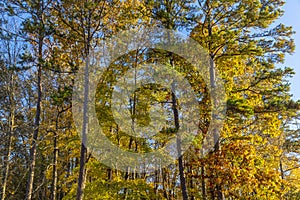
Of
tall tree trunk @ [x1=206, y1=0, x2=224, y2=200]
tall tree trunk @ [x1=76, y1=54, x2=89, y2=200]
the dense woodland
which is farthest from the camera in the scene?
tall tree trunk @ [x1=76, y1=54, x2=89, y2=200]

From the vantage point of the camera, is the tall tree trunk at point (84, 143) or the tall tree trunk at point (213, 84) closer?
the tall tree trunk at point (213, 84)

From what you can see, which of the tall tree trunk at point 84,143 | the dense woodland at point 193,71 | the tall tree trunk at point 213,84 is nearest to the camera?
the tall tree trunk at point 213,84

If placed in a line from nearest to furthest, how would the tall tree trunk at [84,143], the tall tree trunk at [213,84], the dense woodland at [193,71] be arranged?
the tall tree trunk at [213,84]
the dense woodland at [193,71]
the tall tree trunk at [84,143]

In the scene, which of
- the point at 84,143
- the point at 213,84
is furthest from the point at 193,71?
the point at 84,143

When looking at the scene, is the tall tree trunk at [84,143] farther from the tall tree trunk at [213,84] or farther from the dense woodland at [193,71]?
the tall tree trunk at [213,84]

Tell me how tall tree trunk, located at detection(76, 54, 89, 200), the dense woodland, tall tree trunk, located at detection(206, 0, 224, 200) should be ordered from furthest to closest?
tall tree trunk, located at detection(76, 54, 89, 200)
the dense woodland
tall tree trunk, located at detection(206, 0, 224, 200)

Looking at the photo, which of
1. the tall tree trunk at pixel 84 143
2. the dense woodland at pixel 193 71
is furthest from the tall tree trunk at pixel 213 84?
the tall tree trunk at pixel 84 143

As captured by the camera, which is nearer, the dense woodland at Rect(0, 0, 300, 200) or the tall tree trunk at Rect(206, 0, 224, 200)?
the tall tree trunk at Rect(206, 0, 224, 200)

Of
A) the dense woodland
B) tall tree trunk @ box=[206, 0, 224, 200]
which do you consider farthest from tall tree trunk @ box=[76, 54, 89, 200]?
tall tree trunk @ box=[206, 0, 224, 200]

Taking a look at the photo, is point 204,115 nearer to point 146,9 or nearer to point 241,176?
point 241,176

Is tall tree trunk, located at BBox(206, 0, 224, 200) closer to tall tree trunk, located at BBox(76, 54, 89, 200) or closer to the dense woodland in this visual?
the dense woodland

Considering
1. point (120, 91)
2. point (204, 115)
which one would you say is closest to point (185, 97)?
point (204, 115)

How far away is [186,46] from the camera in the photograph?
8703 mm

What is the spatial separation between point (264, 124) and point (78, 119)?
713 cm
